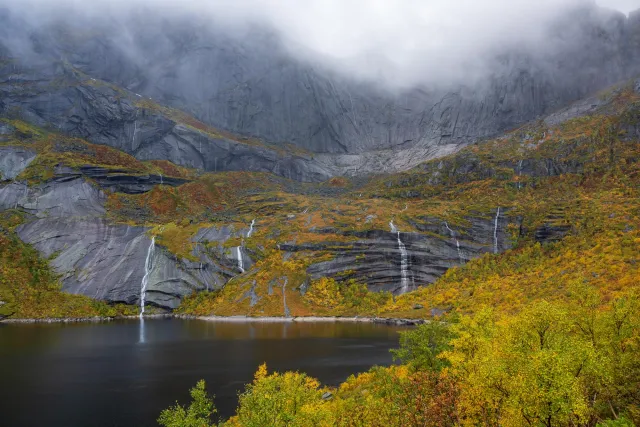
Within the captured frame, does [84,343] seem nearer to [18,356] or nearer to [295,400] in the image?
[18,356]

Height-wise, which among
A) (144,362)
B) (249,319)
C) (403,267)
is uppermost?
(403,267)

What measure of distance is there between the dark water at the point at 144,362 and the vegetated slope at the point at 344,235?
974 inches

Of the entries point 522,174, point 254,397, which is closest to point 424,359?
point 254,397

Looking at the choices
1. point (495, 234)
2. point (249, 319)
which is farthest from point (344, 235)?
point (495, 234)

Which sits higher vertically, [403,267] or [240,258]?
[240,258]

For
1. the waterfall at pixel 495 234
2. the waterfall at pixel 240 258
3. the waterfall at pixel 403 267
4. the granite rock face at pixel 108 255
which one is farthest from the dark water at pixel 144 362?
the waterfall at pixel 495 234

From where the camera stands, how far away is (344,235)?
155250 mm

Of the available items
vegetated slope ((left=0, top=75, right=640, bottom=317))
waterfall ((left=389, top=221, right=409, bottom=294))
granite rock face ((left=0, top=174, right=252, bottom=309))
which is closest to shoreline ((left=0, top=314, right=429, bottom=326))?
vegetated slope ((left=0, top=75, right=640, bottom=317))

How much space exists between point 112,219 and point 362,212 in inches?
Result: 3801

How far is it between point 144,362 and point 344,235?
307 ft

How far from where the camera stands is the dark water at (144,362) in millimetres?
49750

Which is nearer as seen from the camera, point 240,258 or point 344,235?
point 240,258

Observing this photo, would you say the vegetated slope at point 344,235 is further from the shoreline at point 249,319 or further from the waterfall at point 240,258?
the shoreline at point 249,319

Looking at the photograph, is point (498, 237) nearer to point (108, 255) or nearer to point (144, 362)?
point (144, 362)
